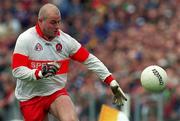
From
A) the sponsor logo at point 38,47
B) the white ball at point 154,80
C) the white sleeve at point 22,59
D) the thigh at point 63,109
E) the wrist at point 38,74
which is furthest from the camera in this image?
the white ball at point 154,80

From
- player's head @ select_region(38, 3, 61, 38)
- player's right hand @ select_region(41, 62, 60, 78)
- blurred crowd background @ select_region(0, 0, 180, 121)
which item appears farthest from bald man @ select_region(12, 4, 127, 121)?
blurred crowd background @ select_region(0, 0, 180, 121)

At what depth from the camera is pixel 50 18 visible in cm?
1049

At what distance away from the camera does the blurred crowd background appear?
1541cm

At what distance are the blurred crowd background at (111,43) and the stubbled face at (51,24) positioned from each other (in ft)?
14.5

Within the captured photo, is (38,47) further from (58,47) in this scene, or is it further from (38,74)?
(38,74)

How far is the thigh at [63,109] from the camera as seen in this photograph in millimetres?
10633

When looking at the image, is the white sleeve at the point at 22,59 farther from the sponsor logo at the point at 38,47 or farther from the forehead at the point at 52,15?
the forehead at the point at 52,15

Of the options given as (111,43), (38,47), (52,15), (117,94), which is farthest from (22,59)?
(111,43)

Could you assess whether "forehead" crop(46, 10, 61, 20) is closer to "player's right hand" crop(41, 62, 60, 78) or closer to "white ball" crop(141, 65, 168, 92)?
"player's right hand" crop(41, 62, 60, 78)

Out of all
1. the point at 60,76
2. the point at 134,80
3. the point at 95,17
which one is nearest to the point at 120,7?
the point at 95,17

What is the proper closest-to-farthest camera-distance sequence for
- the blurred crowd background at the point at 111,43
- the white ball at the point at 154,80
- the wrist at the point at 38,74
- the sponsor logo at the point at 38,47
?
the wrist at the point at 38,74 → the sponsor logo at the point at 38,47 → the white ball at the point at 154,80 → the blurred crowd background at the point at 111,43

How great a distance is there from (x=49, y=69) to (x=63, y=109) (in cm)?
90

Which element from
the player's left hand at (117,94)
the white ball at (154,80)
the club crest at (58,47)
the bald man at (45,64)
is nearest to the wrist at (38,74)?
the bald man at (45,64)

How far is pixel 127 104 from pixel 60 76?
2642mm
